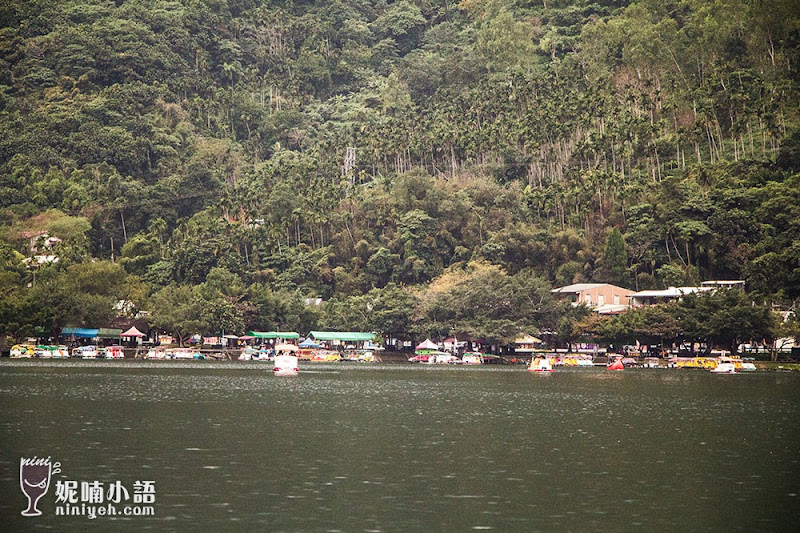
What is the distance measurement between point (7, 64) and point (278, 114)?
154 ft

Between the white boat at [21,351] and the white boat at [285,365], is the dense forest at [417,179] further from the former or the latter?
the white boat at [285,365]

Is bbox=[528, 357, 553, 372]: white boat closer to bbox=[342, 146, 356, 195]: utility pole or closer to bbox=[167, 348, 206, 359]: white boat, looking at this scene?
bbox=[167, 348, 206, 359]: white boat

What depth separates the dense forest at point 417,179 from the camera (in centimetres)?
12144

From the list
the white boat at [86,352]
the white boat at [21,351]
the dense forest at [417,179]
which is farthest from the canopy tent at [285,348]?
the white boat at [21,351]

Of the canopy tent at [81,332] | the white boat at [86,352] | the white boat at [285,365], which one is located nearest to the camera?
the white boat at [285,365]


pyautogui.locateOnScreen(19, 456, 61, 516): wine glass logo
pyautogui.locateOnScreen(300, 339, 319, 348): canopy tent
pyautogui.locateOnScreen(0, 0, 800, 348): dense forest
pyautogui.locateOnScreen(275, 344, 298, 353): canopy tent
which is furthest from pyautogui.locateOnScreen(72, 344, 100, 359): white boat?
pyautogui.locateOnScreen(19, 456, 61, 516): wine glass logo

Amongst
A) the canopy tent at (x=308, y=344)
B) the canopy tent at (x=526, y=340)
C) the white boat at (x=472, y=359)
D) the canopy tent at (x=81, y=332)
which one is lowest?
the white boat at (x=472, y=359)

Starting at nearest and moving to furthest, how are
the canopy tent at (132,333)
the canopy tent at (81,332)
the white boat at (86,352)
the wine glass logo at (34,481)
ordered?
the wine glass logo at (34,481)
the white boat at (86,352)
the canopy tent at (81,332)
the canopy tent at (132,333)

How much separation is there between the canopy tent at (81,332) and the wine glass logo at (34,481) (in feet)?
305

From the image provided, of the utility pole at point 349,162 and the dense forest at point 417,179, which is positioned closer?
the dense forest at point 417,179

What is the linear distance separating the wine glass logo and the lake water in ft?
0.85

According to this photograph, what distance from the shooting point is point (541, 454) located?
3622cm

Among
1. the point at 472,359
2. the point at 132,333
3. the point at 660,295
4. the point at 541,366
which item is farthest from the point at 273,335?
the point at 660,295

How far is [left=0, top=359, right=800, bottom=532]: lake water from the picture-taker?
25.2 m
